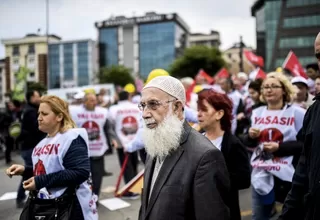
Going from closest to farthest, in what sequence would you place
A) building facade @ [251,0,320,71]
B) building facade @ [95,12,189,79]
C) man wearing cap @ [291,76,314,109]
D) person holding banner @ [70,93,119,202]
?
man wearing cap @ [291,76,314,109]
person holding banner @ [70,93,119,202]
building facade @ [251,0,320,71]
building facade @ [95,12,189,79]

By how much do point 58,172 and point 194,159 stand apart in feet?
4.47

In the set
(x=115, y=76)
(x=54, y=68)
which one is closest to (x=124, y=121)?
(x=115, y=76)

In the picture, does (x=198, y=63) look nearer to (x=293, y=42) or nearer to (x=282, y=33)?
(x=282, y=33)

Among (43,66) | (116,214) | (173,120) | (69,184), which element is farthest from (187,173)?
(43,66)

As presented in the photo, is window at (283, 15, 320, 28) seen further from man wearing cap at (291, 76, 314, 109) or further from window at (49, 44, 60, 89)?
window at (49, 44, 60, 89)

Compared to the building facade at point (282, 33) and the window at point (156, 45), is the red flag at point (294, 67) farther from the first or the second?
the window at point (156, 45)

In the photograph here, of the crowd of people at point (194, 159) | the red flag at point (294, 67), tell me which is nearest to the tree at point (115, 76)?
the red flag at point (294, 67)

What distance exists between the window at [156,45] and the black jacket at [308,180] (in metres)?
100

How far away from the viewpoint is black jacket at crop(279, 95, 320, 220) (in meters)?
1.85

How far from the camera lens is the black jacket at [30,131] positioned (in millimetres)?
5961

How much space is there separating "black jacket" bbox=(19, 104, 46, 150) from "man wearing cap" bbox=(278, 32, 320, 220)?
4691 mm

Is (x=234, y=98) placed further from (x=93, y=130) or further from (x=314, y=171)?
(x=314, y=171)

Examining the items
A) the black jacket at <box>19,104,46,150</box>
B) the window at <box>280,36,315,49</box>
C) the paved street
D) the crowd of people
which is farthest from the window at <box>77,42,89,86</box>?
the crowd of people

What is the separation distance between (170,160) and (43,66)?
369 feet
